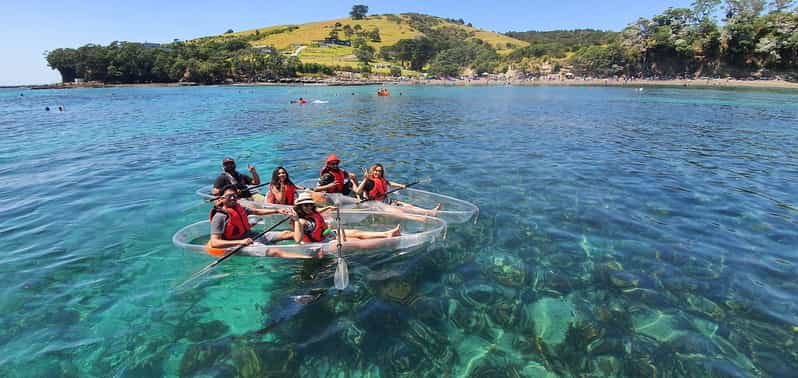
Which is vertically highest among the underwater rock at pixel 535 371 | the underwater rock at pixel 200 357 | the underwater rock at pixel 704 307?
the underwater rock at pixel 704 307

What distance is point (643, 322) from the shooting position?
6.75 m

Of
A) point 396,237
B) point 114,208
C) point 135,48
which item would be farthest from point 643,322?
point 135,48

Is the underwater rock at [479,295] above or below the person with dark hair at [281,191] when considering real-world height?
below

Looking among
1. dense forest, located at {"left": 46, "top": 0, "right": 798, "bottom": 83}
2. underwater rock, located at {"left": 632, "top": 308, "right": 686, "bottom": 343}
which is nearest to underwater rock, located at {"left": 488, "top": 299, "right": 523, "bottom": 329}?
underwater rock, located at {"left": 632, "top": 308, "right": 686, "bottom": 343}

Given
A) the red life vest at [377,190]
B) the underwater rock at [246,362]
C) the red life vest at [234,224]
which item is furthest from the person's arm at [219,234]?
the red life vest at [377,190]

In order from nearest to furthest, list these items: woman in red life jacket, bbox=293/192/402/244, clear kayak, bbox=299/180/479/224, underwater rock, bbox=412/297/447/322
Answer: underwater rock, bbox=412/297/447/322 < woman in red life jacket, bbox=293/192/402/244 < clear kayak, bbox=299/180/479/224

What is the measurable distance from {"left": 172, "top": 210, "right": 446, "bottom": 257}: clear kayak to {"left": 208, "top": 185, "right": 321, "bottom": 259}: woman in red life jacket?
0.10m

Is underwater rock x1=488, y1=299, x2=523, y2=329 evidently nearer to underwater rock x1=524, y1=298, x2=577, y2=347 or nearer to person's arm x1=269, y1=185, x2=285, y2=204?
underwater rock x1=524, y1=298, x2=577, y2=347

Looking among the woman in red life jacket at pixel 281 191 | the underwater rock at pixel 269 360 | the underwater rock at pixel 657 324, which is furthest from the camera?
the woman in red life jacket at pixel 281 191

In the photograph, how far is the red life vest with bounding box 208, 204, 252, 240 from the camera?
8.57 metres

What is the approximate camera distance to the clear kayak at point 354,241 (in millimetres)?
8414

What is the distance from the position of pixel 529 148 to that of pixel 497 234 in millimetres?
14406

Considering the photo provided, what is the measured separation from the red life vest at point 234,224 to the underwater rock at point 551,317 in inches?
259

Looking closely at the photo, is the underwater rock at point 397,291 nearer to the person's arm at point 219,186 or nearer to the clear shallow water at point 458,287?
the clear shallow water at point 458,287
